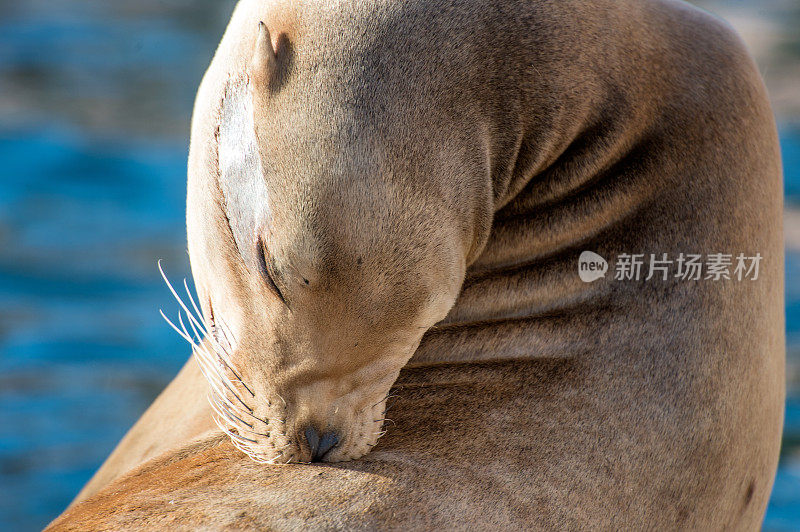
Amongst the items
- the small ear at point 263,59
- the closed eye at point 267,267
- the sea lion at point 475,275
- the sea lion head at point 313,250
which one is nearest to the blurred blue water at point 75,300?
the sea lion at point 475,275

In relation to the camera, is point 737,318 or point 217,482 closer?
point 217,482

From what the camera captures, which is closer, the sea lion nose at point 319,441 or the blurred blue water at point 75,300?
the sea lion nose at point 319,441

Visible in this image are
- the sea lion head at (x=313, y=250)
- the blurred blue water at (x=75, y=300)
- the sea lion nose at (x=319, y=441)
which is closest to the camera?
the sea lion head at (x=313, y=250)

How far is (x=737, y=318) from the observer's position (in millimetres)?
2854

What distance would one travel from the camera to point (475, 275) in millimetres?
2967

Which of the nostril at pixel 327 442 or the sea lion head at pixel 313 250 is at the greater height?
the sea lion head at pixel 313 250

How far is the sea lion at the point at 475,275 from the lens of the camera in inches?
94.5

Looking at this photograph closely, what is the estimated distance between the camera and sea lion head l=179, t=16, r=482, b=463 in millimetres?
2336

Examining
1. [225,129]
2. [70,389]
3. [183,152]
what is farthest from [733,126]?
[183,152]

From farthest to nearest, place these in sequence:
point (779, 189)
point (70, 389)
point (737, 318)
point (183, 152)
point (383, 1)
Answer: point (183, 152), point (70, 389), point (779, 189), point (737, 318), point (383, 1)

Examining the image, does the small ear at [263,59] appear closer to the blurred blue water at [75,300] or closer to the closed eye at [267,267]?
the closed eye at [267,267]

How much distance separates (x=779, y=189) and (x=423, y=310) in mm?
1181

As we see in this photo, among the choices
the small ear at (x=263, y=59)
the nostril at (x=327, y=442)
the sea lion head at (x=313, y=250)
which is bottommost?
the nostril at (x=327, y=442)

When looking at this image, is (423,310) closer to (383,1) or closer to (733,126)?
(383,1)
